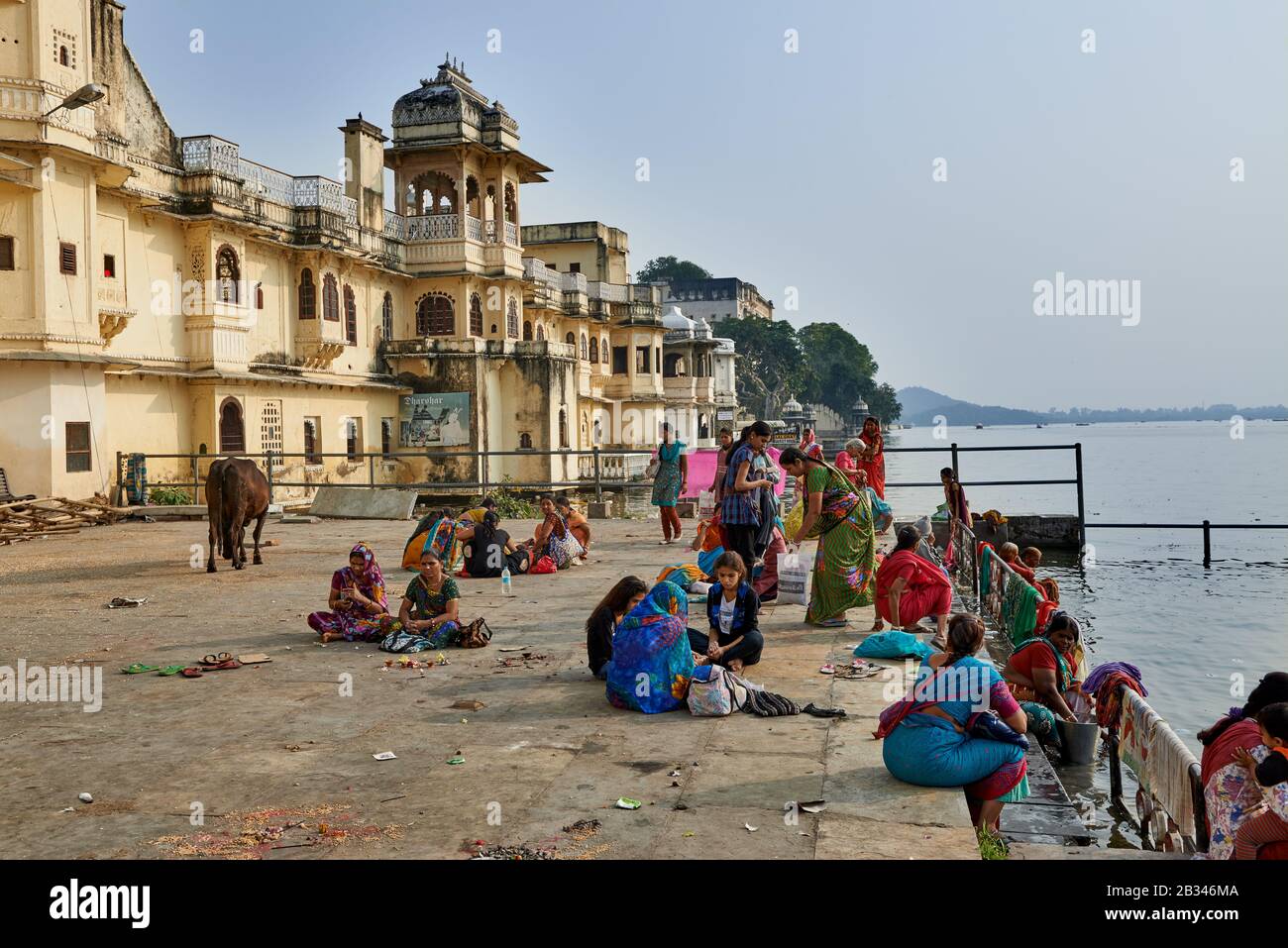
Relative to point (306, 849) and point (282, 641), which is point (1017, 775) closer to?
point (306, 849)

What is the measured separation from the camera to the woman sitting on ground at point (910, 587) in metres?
9.19

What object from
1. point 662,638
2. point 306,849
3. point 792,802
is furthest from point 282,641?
point 792,802

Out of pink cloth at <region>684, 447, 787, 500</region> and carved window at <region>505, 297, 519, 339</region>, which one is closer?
pink cloth at <region>684, 447, 787, 500</region>

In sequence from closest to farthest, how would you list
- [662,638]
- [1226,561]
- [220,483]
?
[662,638] → [220,483] → [1226,561]

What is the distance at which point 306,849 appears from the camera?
183 inches

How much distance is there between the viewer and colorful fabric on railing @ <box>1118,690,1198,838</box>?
5238 millimetres

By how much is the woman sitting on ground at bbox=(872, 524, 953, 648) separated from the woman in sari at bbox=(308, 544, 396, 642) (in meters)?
4.26

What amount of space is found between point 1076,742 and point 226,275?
23.6 m

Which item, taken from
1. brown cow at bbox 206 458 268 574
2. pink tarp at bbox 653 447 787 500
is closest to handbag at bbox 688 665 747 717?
brown cow at bbox 206 458 268 574

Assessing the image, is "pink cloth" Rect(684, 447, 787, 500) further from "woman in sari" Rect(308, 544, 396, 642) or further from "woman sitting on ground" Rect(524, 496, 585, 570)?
"woman in sari" Rect(308, 544, 396, 642)

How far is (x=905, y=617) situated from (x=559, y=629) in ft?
10.1

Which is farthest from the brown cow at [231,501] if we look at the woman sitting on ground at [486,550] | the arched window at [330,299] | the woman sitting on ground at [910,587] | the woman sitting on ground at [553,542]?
the arched window at [330,299]

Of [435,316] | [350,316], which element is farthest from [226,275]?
[435,316]

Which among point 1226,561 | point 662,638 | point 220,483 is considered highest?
point 220,483
